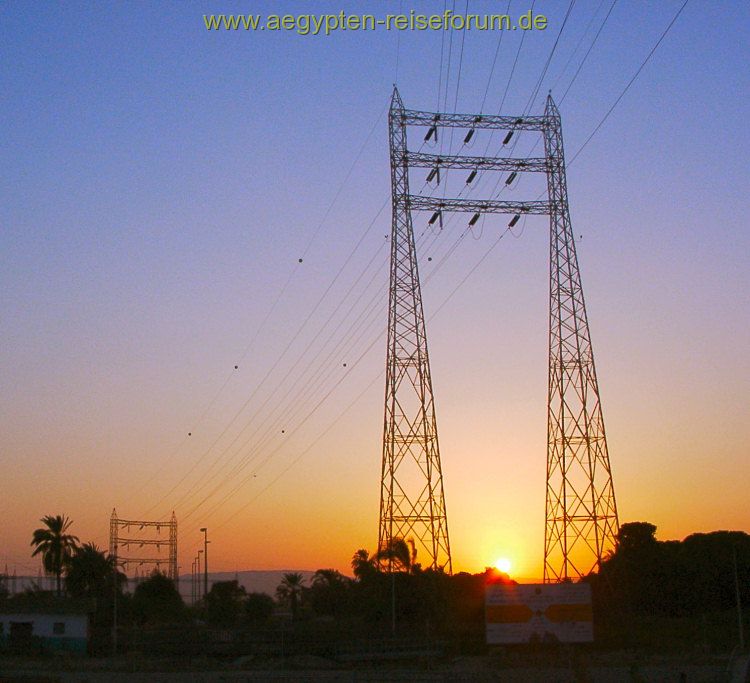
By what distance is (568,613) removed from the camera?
39.8 meters

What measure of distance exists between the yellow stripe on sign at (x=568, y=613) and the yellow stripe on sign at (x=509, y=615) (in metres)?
0.78

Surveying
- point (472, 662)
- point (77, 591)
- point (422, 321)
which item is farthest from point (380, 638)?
point (77, 591)

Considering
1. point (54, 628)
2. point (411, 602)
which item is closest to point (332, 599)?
point (411, 602)

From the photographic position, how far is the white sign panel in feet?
131

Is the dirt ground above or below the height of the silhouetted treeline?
below

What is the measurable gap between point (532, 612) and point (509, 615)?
0.93 meters

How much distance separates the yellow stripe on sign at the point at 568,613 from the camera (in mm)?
39688

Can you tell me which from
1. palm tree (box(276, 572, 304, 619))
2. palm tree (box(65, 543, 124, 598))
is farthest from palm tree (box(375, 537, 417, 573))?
palm tree (box(276, 572, 304, 619))

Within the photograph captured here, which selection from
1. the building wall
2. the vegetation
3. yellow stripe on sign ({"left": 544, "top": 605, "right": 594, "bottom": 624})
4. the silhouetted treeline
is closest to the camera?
yellow stripe on sign ({"left": 544, "top": 605, "right": 594, "bottom": 624})

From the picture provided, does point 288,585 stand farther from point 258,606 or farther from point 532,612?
point 532,612

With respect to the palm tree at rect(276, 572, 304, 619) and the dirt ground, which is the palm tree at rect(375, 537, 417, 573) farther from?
the palm tree at rect(276, 572, 304, 619)

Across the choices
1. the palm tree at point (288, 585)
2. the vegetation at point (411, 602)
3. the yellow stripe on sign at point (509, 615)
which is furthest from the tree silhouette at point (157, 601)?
the yellow stripe on sign at point (509, 615)

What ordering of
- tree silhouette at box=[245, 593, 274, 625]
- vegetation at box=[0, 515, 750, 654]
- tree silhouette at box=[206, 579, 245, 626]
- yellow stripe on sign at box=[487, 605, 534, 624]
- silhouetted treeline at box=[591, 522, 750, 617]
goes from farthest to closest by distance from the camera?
1. tree silhouette at box=[206, 579, 245, 626]
2. tree silhouette at box=[245, 593, 274, 625]
3. silhouetted treeline at box=[591, 522, 750, 617]
4. vegetation at box=[0, 515, 750, 654]
5. yellow stripe on sign at box=[487, 605, 534, 624]

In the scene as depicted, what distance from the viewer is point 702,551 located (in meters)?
65.6
